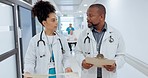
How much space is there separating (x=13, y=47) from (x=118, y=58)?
199cm

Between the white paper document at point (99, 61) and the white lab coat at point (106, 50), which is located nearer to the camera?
the white paper document at point (99, 61)

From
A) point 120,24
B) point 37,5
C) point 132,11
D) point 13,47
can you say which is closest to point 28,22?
point 13,47

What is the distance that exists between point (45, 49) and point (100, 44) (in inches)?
19.7

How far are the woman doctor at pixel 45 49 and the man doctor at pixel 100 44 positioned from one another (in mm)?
208

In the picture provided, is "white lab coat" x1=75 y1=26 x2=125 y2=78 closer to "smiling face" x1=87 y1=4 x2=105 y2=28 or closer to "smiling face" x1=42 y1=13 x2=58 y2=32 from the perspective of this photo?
"smiling face" x1=87 y1=4 x2=105 y2=28

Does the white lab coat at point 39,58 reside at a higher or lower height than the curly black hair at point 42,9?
lower

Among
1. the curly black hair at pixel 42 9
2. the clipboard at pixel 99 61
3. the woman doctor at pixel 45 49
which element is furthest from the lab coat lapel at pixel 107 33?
the curly black hair at pixel 42 9

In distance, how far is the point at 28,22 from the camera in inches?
176

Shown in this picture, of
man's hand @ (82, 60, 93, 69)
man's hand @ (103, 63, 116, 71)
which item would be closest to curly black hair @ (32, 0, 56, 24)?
man's hand @ (82, 60, 93, 69)

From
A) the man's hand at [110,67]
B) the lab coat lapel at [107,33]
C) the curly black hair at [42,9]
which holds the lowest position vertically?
the man's hand at [110,67]

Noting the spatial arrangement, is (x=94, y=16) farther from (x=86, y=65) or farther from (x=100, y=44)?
(x=86, y=65)

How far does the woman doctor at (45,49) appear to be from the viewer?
156 cm

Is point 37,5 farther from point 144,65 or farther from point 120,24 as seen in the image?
point 120,24

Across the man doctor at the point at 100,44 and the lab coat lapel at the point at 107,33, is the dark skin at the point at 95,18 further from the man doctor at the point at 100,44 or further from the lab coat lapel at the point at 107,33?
the lab coat lapel at the point at 107,33
